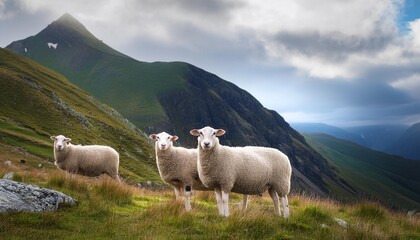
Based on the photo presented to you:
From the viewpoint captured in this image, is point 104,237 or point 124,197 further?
point 124,197

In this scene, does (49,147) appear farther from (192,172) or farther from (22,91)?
(192,172)

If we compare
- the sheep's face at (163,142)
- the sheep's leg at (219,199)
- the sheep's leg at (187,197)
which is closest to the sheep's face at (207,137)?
the sheep's leg at (219,199)

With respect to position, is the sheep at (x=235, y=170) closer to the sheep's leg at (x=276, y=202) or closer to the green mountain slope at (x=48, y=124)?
the sheep's leg at (x=276, y=202)

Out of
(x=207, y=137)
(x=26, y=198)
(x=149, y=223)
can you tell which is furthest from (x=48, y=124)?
(x=149, y=223)

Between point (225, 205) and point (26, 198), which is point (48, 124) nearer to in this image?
point (26, 198)

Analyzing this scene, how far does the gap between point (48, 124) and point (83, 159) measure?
51399mm

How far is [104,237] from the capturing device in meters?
Result: 8.68

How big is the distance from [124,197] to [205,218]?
3.97m

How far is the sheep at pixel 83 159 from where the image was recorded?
21375 mm

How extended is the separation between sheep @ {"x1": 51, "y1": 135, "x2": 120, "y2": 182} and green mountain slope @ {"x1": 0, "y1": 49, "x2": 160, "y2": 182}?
27.5 metres

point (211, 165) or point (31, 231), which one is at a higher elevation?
point (211, 165)

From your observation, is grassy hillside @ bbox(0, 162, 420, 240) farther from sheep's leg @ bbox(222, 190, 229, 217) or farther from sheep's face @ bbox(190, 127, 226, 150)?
sheep's face @ bbox(190, 127, 226, 150)

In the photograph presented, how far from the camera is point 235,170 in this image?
1237 centimetres

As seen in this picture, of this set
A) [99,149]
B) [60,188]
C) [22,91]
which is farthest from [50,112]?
[60,188]
